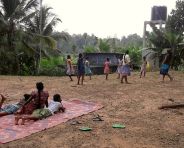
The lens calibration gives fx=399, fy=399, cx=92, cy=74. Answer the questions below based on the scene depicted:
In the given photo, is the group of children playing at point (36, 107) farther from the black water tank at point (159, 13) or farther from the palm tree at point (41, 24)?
the black water tank at point (159, 13)

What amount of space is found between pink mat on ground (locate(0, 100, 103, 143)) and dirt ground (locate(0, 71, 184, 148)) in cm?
19

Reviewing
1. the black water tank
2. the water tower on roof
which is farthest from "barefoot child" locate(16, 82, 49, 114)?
the black water tank

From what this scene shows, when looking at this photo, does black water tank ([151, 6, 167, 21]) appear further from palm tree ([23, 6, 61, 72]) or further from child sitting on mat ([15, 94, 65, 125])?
child sitting on mat ([15, 94, 65, 125])

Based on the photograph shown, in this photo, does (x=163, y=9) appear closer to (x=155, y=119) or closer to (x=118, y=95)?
(x=118, y=95)

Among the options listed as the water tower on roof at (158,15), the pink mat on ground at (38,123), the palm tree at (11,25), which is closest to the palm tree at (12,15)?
the palm tree at (11,25)

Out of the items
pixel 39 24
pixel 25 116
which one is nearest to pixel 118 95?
pixel 25 116

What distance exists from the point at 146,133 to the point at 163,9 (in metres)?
23.7

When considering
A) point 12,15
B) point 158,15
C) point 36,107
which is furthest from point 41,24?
point 36,107

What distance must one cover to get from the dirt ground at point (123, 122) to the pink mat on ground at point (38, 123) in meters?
A: 0.19

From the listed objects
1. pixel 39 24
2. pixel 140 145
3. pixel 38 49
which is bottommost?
pixel 140 145

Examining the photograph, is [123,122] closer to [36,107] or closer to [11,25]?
[36,107]

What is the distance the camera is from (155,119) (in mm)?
9586

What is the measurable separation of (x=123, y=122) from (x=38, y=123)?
1973 mm

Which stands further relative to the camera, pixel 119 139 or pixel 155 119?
pixel 155 119
